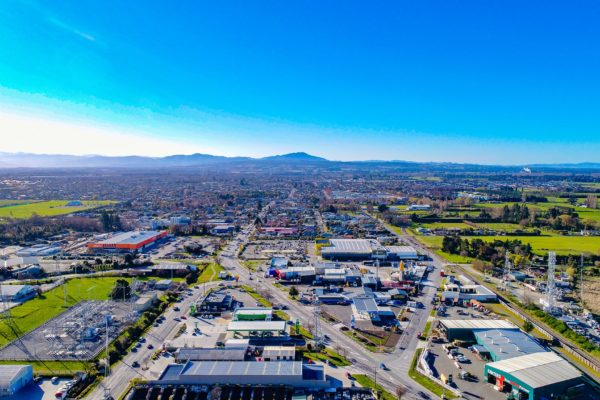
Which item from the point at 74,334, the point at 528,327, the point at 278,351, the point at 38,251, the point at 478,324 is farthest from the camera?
the point at 38,251

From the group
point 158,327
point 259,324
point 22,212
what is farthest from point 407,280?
point 22,212

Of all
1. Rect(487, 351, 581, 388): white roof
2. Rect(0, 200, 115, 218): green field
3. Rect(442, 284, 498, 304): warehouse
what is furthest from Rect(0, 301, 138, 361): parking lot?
Rect(0, 200, 115, 218): green field

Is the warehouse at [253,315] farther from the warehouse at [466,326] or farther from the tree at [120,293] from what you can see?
the warehouse at [466,326]

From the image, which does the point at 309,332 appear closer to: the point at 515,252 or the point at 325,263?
the point at 325,263

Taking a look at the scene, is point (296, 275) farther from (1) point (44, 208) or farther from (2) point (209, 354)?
(1) point (44, 208)

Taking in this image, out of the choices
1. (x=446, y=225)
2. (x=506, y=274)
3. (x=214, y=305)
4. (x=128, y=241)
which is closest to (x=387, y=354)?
(x=214, y=305)

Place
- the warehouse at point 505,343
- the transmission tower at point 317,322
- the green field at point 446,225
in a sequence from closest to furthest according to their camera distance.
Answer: the warehouse at point 505,343 < the transmission tower at point 317,322 < the green field at point 446,225

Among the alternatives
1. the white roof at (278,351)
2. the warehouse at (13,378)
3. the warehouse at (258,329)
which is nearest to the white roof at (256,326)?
the warehouse at (258,329)
